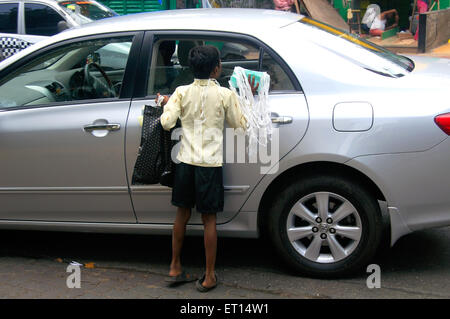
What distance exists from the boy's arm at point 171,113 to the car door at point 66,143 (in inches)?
17.1

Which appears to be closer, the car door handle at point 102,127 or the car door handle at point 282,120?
A: the car door handle at point 282,120

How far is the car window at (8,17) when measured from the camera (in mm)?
10008

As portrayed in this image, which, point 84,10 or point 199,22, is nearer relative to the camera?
point 199,22

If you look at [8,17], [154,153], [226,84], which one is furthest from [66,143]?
[8,17]

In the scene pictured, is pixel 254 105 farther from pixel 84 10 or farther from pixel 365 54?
pixel 84 10

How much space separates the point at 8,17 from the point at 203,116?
24.1 feet

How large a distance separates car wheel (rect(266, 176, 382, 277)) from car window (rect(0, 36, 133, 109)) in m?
1.37

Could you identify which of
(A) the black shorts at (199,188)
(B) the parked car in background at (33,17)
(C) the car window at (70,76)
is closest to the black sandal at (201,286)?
(A) the black shorts at (199,188)

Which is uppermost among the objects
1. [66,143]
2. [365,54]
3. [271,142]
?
[365,54]

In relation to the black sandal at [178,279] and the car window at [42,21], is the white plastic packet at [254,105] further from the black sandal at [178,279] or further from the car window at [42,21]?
the car window at [42,21]

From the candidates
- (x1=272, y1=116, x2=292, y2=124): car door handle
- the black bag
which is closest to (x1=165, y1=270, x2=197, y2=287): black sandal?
the black bag

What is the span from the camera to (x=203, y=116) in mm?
3734

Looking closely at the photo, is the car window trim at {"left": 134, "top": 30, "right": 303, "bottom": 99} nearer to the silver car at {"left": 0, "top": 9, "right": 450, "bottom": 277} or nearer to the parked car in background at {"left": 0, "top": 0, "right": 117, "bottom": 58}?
the silver car at {"left": 0, "top": 9, "right": 450, "bottom": 277}
